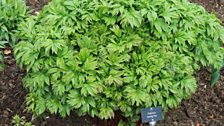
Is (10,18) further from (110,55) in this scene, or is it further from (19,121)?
(110,55)

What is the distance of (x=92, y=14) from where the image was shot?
3.46m

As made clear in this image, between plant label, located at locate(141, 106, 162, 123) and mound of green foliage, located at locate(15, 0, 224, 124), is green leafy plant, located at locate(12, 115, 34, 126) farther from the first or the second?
plant label, located at locate(141, 106, 162, 123)

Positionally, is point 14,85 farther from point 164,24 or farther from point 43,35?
point 164,24

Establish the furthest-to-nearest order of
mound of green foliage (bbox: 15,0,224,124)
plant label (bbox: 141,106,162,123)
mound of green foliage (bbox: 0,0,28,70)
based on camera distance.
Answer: mound of green foliage (bbox: 0,0,28,70)
plant label (bbox: 141,106,162,123)
mound of green foliage (bbox: 15,0,224,124)

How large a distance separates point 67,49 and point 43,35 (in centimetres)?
21

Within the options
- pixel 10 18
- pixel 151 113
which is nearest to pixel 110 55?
pixel 151 113

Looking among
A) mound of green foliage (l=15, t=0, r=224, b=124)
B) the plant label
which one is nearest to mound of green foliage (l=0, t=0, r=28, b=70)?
mound of green foliage (l=15, t=0, r=224, b=124)

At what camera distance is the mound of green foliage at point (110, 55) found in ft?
11.0

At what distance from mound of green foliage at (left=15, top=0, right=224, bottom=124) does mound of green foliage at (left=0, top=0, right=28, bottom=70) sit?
43cm

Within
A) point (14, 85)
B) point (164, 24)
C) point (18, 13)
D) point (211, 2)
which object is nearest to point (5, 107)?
point (14, 85)

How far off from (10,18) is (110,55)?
1.12m

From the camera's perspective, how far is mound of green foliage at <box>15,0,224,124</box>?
335 cm

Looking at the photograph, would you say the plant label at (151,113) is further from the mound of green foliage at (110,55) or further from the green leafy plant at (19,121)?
the green leafy plant at (19,121)

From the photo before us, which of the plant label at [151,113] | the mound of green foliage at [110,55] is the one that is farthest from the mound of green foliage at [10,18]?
the plant label at [151,113]
